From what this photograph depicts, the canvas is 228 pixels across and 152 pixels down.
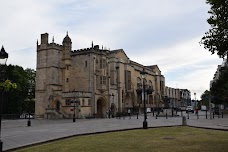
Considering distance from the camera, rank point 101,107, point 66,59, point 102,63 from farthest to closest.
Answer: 1. point 101,107
2. point 102,63
3. point 66,59

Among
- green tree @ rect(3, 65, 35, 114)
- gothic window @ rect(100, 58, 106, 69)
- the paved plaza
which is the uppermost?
gothic window @ rect(100, 58, 106, 69)

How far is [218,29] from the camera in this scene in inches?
412

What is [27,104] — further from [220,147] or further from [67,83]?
[220,147]

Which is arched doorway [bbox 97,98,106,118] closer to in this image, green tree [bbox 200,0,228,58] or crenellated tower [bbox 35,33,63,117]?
crenellated tower [bbox 35,33,63,117]

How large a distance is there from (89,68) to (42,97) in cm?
1232

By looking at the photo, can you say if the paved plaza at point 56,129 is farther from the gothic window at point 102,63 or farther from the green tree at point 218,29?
the gothic window at point 102,63

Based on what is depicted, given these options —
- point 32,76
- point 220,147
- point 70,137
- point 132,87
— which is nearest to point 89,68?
point 132,87

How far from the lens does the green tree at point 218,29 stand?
10078 millimetres

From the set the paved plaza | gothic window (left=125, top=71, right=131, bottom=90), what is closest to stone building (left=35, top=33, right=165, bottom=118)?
gothic window (left=125, top=71, right=131, bottom=90)

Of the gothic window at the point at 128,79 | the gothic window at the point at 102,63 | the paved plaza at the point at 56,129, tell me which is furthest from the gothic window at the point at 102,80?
the paved plaza at the point at 56,129

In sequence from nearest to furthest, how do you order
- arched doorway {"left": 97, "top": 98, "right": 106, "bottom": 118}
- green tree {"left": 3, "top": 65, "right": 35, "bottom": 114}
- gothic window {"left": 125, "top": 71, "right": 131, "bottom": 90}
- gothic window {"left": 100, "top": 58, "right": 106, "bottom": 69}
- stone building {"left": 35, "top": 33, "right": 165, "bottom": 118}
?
stone building {"left": 35, "top": 33, "right": 165, "bottom": 118}
green tree {"left": 3, "top": 65, "right": 35, "bottom": 114}
gothic window {"left": 100, "top": 58, "right": 106, "bottom": 69}
arched doorway {"left": 97, "top": 98, "right": 106, "bottom": 118}
gothic window {"left": 125, "top": 71, "right": 131, "bottom": 90}

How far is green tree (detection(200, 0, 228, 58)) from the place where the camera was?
10078mm

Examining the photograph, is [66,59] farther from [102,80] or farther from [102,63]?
[102,80]

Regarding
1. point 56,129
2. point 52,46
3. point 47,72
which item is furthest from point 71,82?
point 56,129
